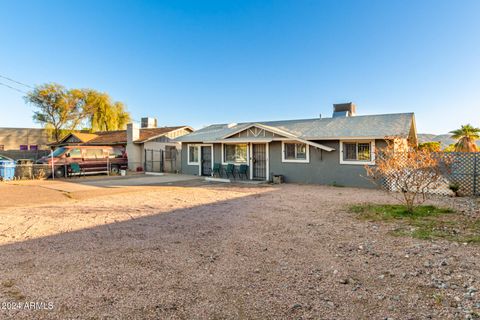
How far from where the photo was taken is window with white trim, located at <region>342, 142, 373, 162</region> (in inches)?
473

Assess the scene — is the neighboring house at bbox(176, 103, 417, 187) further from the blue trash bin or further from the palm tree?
the blue trash bin

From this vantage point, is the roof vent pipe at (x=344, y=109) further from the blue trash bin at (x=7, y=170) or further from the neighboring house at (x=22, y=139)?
the neighboring house at (x=22, y=139)

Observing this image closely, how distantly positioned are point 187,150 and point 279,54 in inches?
352

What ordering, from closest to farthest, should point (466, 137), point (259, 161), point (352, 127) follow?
point (352, 127) → point (259, 161) → point (466, 137)

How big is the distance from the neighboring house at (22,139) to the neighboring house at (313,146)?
32.8 m

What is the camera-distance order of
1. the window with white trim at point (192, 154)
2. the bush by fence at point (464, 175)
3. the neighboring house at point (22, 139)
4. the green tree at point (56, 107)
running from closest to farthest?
the bush by fence at point (464, 175) < the window with white trim at point (192, 154) < the green tree at point (56, 107) < the neighboring house at point (22, 139)

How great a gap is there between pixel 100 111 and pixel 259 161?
2739 cm

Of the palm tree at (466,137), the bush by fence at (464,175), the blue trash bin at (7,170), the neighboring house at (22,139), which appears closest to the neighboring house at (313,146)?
the bush by fence at (464,175)

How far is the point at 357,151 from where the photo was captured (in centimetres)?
1225

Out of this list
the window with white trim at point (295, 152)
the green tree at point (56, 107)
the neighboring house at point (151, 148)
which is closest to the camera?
the window with white trim at point (295, 152)

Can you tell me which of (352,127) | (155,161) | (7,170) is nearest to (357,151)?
(352,127)

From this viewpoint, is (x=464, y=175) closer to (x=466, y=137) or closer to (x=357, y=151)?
(x=357, y=151)

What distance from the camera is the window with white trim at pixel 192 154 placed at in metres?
18.5

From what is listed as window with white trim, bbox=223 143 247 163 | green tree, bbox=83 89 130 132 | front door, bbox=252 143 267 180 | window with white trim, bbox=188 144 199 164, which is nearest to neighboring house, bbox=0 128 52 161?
green tree, bbox=83 89 130 132
